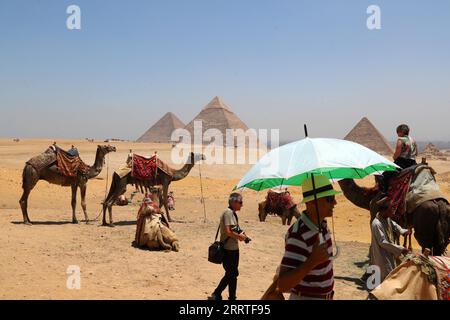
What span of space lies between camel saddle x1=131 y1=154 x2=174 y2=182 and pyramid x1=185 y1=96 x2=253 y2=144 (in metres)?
69.6

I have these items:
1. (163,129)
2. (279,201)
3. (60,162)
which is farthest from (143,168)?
(163,129)

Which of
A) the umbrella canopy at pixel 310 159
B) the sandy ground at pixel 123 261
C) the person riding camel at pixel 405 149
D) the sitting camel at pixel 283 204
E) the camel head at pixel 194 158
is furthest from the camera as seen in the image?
the camel head at pixel 194 158

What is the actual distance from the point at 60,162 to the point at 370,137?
6149 centimetres

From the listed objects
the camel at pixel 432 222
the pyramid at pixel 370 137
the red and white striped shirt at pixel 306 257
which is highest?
the pyramid at pixel 370 137

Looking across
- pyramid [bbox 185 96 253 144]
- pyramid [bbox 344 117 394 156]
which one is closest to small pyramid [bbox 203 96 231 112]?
pyramid [bbox 185 96 253 144]

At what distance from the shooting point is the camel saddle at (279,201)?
12875 mm

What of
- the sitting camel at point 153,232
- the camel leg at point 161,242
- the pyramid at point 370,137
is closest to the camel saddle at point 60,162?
the sitting camel at point 153,232

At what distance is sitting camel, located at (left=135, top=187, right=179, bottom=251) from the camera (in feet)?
29.0

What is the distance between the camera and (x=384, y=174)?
7648 mm

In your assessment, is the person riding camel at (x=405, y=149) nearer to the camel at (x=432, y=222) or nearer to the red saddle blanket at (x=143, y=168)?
the camel at (x=432, y=222)

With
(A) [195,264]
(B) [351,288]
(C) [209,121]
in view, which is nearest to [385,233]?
(B) [351,288]

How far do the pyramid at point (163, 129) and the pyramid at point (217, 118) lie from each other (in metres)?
13.5
